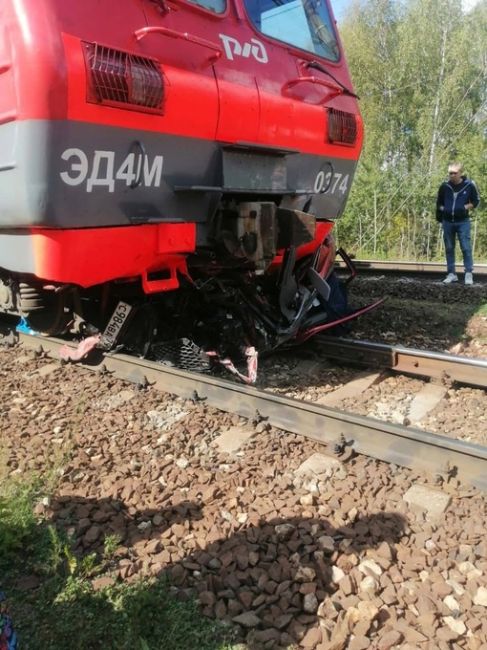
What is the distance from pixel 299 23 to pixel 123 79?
217 centimetres

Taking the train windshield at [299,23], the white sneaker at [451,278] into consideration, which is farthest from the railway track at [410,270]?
the train windshield at [299,23]

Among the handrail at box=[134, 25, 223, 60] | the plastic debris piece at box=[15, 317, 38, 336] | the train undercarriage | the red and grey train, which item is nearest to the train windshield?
the red and grey train

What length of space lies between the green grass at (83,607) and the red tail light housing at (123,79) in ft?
7.08

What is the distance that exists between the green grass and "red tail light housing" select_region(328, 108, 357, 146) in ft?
11.3

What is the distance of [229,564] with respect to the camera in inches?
91.0

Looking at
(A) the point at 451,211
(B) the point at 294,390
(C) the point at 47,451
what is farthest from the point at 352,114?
(A) the point at 451,211

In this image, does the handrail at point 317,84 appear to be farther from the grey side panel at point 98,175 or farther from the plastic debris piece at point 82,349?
the plastic debris piece at point 82,349

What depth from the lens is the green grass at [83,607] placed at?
194 cm

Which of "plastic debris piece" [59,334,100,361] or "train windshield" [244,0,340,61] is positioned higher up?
"train windshield" [244,0,340,61]

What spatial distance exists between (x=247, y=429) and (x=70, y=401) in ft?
4.52

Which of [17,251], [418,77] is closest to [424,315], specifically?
[17,251]

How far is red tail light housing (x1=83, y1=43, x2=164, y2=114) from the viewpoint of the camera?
2.87 meters

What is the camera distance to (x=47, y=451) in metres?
3.26

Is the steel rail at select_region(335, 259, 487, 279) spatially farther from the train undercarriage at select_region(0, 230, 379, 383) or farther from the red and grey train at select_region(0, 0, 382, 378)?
the train undercarriage at select_region(0, 230, 379, 383)
